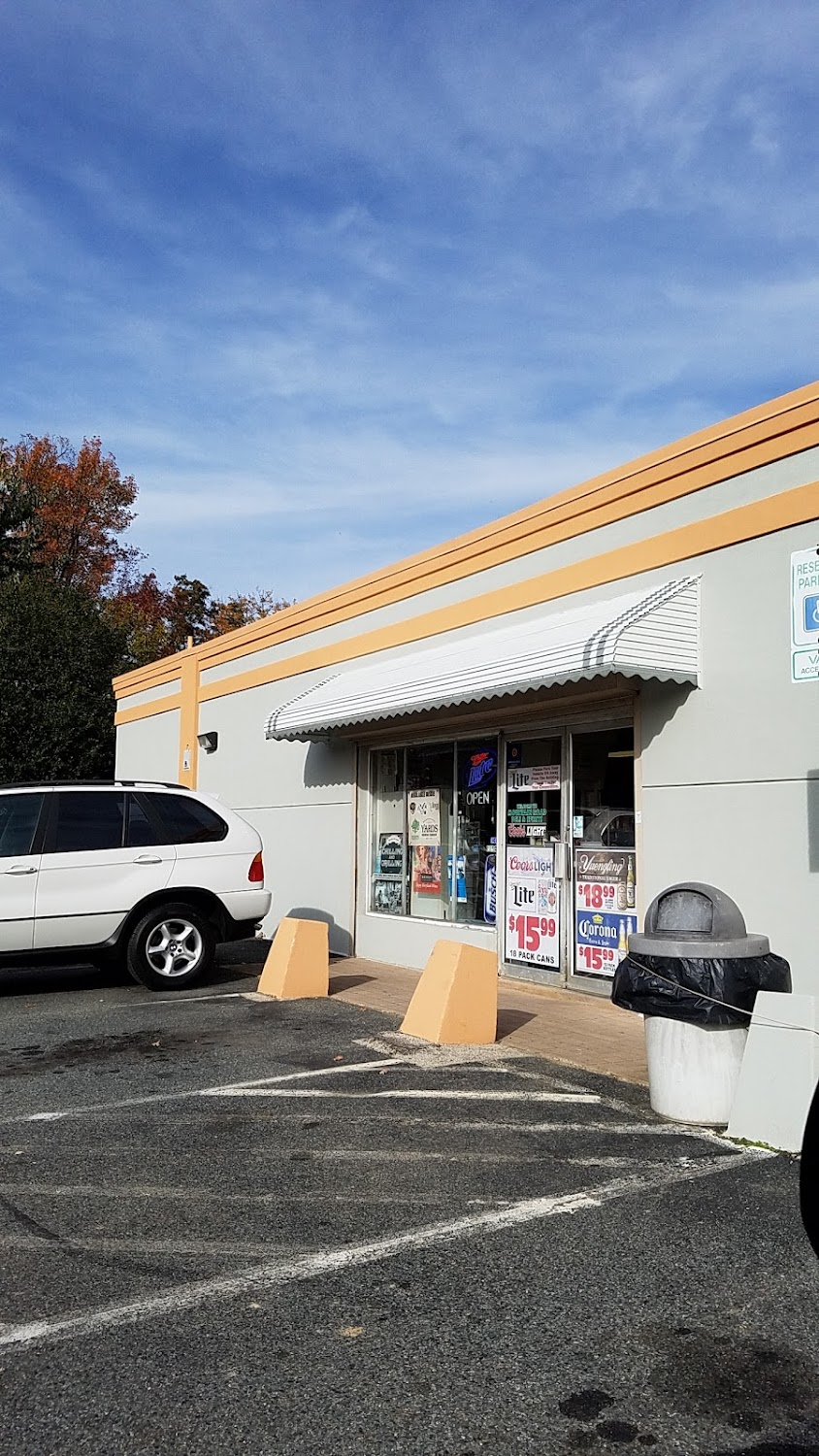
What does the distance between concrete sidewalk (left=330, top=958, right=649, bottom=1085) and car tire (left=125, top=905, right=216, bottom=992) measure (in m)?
1.26

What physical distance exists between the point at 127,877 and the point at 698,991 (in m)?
5.79

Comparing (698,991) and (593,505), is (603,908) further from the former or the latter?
(698,991)

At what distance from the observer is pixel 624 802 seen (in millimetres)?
9430

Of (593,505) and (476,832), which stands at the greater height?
(593,505)

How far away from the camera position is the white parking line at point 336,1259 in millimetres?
3449

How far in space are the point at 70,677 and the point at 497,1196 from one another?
22890 millimetres

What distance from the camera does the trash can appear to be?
5.64 meters

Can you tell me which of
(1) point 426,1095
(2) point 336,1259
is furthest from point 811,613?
(2) point 336,1259

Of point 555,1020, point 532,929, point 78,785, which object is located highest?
point 78,785

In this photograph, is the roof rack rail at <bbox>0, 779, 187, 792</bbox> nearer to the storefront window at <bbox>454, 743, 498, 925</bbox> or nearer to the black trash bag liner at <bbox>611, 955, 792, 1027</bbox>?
the storefront window at <bbox>454, 743, 498, 925</bbox>

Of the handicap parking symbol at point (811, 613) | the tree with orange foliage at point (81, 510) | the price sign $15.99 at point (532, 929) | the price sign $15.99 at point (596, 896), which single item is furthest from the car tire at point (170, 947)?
the tree with orange foliage at point (81, 510)

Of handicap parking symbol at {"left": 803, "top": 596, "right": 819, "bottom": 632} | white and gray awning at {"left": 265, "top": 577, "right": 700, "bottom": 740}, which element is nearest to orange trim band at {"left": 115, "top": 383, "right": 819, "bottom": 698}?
white and gray awning at {"left": 265, "top": 577, "right": 700, "bottom": 740}

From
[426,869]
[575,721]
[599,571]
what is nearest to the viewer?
[599,571]

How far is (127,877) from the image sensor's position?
9.98m
